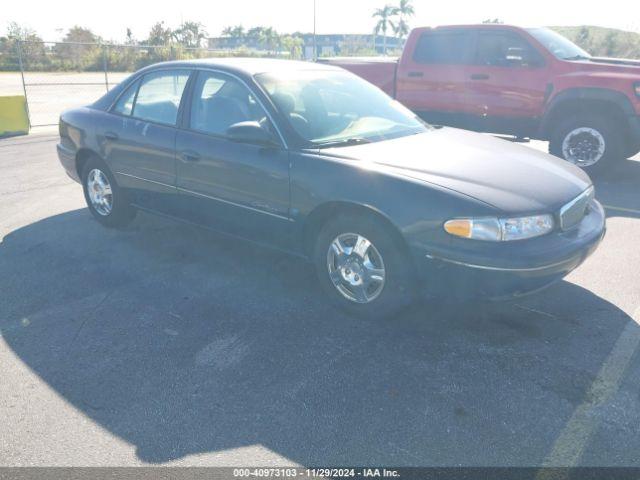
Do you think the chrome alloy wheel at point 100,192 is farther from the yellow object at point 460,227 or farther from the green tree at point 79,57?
the green tree at point 79,57

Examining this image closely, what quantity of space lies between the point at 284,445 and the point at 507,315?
1.98 m

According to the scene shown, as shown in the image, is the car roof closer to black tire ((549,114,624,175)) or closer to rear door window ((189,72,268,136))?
rear door window ((189,72,268,136))

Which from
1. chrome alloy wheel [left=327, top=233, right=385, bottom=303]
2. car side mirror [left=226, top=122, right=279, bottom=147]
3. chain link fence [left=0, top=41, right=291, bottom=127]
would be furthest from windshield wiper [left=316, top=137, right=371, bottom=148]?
chain link fence [left=0, top=41, right=291, bottom=127]

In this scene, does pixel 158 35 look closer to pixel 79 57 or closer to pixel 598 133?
pixel 79 57

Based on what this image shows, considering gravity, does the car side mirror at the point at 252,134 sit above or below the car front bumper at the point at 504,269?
above

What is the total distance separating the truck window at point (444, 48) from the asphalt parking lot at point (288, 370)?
4.87 meters

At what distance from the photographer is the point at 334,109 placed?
4.46 meters

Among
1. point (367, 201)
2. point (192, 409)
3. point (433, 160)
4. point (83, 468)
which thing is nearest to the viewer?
point (83, 468)

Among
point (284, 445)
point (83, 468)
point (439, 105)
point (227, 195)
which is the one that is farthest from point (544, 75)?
point (83, 468)

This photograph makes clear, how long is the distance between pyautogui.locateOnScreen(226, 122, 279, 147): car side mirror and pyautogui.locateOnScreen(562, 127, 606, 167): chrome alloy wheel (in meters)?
5.50

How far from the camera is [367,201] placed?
3551 mm

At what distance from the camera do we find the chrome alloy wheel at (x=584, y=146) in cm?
773

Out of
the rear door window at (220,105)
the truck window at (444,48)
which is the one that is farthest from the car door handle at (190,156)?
the truck window at (444,48)

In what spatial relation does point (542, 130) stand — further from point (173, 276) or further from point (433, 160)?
point (173, 276)
